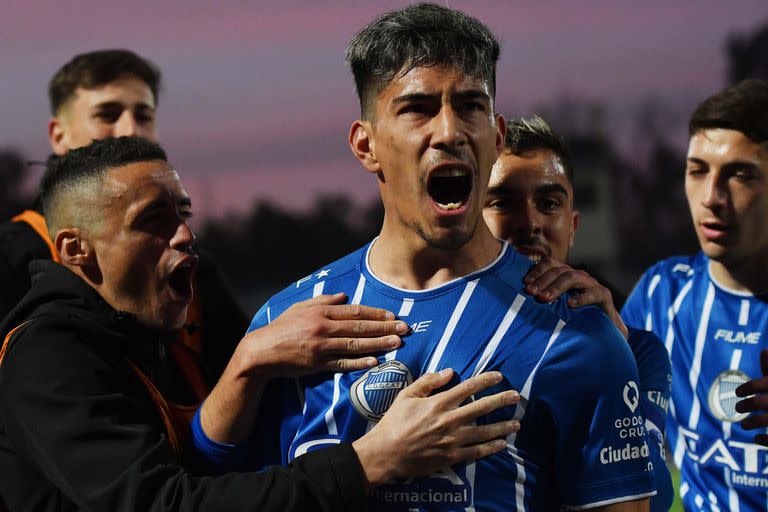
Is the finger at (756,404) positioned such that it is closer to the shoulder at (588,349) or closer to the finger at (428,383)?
the shoulder at (588,349)

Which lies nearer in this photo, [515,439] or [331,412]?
[515,439]

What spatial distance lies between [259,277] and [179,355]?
2389 centimetres

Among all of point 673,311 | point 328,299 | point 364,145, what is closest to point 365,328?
point 328,299

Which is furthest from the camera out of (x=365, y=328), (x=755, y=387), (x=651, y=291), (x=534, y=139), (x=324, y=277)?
(x=651, y=291)

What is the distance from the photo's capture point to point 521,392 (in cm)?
212

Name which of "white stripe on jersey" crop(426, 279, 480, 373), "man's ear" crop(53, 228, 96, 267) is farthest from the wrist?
"man's ear" crop(53, 228, 96, 267)

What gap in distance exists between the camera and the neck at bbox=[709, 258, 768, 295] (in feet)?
11.8

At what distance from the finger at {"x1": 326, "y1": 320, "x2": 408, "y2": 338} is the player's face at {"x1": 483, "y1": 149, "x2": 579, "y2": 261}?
2.76 ft

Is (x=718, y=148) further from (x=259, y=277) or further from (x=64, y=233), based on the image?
(x=259, y=277)

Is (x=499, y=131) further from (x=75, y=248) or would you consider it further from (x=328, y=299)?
(x=75, y=248)

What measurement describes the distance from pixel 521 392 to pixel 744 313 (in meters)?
1.82

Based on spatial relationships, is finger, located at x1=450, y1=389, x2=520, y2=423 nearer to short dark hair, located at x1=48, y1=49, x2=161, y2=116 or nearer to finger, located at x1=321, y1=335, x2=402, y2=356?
finger, located at x1=321, y1=335, x2=402, y2=356

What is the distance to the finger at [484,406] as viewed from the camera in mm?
2070

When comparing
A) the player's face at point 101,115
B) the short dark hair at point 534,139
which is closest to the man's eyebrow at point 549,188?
the short dark hair at point 534,139
